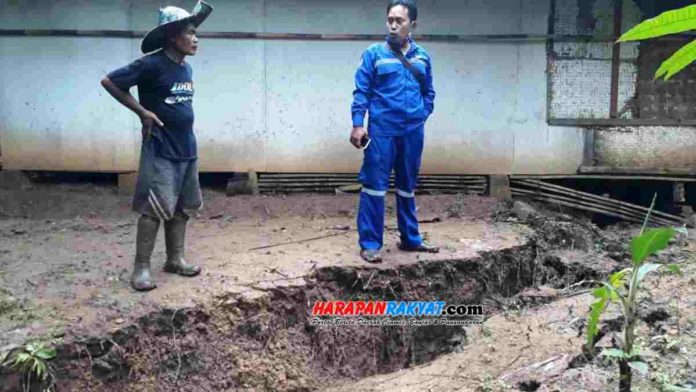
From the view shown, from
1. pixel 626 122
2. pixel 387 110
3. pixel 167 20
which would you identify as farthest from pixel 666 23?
pixel 626 122

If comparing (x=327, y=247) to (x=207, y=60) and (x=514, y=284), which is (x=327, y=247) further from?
(x=207, y=60)

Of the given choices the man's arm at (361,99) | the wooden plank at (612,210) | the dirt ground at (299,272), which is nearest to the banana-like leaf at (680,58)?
the dirt ground at (299,272)

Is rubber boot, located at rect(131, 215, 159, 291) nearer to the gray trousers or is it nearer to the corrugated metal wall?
the gray trousers

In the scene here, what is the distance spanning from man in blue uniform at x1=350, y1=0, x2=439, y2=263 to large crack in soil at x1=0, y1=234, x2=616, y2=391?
0.45 meters

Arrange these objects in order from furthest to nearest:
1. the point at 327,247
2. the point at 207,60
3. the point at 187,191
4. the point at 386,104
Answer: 1. the point at 207,60
2. the point at 327,247
3. the point at 386,104
4. the point at 187,191

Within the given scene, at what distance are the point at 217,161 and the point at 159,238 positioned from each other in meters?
1.70

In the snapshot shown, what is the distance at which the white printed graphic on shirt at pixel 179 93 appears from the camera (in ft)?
13.0

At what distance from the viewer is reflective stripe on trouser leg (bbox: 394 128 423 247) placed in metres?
4.73

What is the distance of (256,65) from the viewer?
22.1 feet

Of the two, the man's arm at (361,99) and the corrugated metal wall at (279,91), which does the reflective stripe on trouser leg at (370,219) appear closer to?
the man's arm at (361,99)

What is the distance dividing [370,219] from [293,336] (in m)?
1.03

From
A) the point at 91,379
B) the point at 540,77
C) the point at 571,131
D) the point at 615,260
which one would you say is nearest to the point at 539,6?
the point at 540,77

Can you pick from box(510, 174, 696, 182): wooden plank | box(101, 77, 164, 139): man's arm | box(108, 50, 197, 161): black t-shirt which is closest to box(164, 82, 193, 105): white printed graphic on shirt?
box(108, 50, 197, 161): black t-shirt

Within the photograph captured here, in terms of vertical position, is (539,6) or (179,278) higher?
(539,6)
